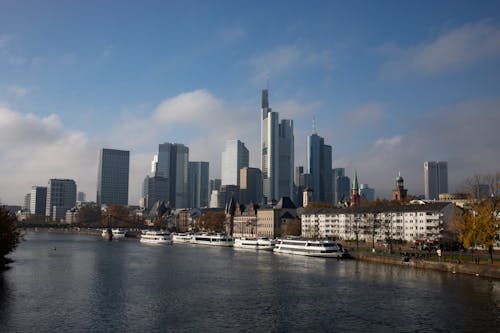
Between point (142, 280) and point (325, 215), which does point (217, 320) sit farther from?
point (325, 215)

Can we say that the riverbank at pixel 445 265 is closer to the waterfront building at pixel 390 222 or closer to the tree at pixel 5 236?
the waterfront building at pixel 390 222

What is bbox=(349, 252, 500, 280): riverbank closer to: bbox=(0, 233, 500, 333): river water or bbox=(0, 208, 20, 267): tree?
bbox=(0, 233, 500, 333): river water

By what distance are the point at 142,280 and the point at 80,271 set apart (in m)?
17.1

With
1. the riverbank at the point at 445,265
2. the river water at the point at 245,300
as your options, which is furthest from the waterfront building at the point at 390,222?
the river water at the point at 245,300

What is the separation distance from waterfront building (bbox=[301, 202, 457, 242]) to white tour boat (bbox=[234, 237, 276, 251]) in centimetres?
2495

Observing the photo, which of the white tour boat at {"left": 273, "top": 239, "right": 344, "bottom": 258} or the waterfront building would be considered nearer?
the white tour boat at {"left": 273, "top": 239, "right": 344, "bottom": 258}

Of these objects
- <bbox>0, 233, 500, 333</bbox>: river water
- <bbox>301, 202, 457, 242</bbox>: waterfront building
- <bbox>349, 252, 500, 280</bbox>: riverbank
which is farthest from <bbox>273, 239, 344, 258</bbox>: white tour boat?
<bbox>0, 233, 500, 333</bbox>: river water

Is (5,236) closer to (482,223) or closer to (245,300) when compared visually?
(245,300)

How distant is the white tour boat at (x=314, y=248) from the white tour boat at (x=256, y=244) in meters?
15.2

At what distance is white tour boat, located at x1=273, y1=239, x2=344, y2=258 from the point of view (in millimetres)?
120363

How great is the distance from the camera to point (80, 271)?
88.1 metres

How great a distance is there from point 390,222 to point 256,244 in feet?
132

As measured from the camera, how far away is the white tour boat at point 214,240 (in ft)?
597

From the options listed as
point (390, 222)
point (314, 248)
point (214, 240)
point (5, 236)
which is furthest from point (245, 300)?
point (214, 240)
